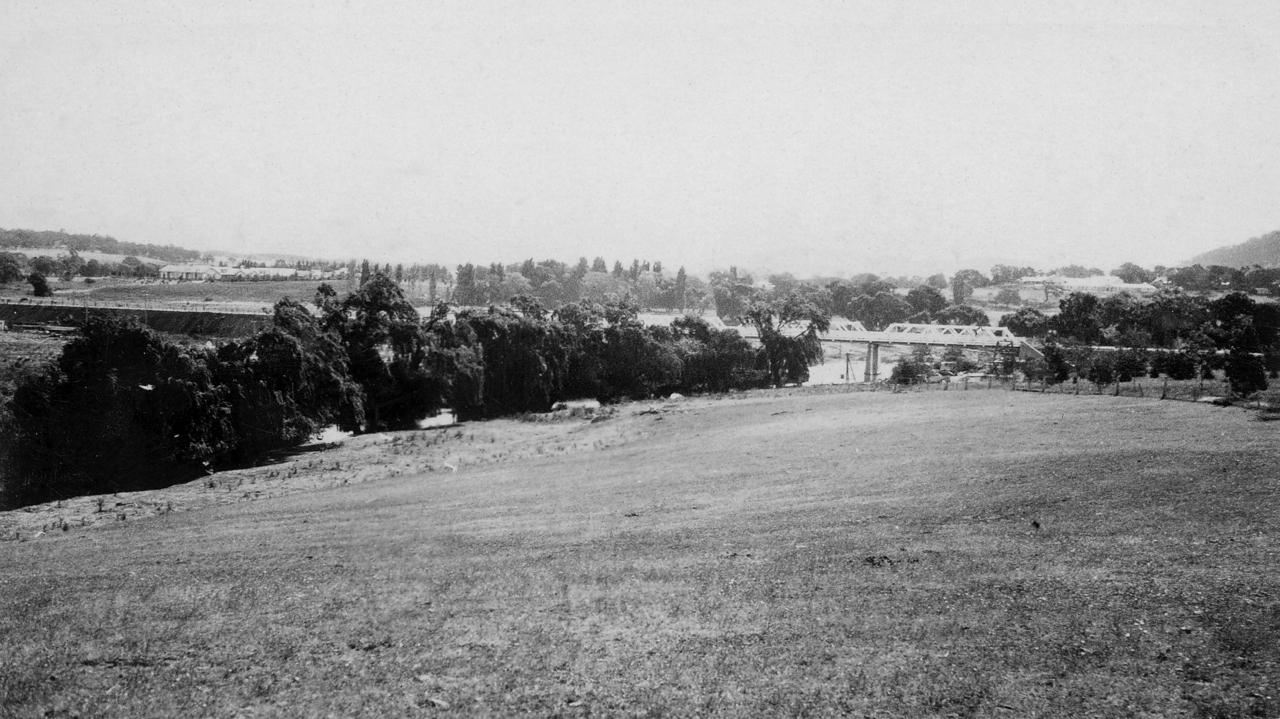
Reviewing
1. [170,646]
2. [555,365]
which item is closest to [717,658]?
[170,646]

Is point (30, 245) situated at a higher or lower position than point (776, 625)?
higher

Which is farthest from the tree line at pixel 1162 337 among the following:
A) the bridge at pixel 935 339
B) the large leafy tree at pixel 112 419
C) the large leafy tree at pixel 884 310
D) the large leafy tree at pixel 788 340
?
the large leafy tree at pixel 112 419

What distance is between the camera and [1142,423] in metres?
28.8

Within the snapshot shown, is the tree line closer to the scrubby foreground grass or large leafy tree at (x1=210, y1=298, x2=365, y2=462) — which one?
the scrubby foreground grass

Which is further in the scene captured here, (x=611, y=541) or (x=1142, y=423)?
(x=1142, y=423)

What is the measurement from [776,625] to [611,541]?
671cm

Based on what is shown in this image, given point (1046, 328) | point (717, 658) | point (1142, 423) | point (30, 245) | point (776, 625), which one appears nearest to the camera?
point (717, 658)

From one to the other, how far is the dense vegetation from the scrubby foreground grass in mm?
13672

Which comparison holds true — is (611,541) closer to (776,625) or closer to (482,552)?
(482,552)

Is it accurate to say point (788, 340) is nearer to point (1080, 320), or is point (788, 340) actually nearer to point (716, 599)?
point (1080, 320)

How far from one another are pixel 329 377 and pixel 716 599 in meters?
38.5

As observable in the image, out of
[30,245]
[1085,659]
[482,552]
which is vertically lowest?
[482,552]

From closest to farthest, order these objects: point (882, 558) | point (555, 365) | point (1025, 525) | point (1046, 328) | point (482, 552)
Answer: point (882, 558), point (1025, 525), point (482, 552), point (555, 365), point (1046, 328)

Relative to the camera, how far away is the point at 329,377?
149ft
